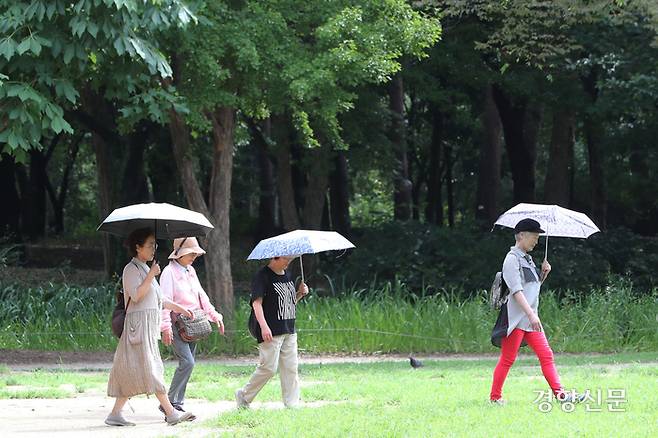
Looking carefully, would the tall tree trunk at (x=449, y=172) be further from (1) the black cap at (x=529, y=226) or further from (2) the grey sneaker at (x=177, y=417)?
(2) the grey sneaker at (x=177, y=417)

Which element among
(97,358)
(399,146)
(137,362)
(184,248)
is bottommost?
(97,358)

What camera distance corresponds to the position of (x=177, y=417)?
9.27 m

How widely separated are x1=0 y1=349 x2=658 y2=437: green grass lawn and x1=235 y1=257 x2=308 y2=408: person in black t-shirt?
12.6 inches

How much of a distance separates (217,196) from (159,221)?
29.0 ft

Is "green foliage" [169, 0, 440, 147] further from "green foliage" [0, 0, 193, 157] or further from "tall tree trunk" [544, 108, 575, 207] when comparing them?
"tall tree trunk" [544, 108, 575, 207]

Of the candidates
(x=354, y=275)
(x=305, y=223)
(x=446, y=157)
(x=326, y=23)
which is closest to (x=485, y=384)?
(x=326, y=23)

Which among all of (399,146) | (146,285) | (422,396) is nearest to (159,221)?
(146,285)

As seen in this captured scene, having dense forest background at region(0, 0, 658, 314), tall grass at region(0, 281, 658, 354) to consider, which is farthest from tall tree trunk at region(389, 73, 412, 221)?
tall grass at region(0, 281, 658, 354)

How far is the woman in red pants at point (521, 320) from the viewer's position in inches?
375

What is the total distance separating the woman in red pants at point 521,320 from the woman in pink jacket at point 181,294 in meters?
2.57

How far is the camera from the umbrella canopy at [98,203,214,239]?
937 cm

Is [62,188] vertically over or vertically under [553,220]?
over

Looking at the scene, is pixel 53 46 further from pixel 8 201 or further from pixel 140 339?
pixel 8 201

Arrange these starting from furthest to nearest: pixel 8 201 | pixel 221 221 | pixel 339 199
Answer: pixel 8 201
pixel 339 199
pixel 221 221
